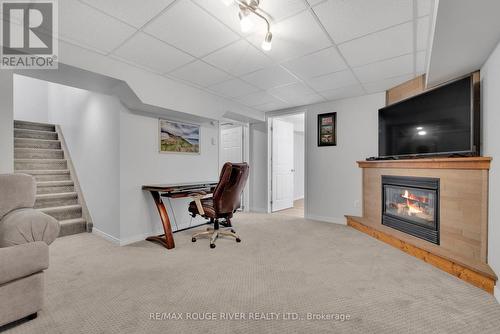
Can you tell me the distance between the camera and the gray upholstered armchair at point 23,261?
4.58ft

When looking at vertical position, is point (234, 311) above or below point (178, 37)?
below

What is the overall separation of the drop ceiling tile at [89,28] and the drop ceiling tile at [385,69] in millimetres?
2680

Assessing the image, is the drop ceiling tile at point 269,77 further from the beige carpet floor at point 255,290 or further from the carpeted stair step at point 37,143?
the carpeted stair step at point 37,143

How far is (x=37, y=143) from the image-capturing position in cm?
435

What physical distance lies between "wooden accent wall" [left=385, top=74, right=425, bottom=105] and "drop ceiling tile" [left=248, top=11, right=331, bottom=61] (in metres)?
1.77

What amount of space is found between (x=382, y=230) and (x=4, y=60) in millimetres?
4723

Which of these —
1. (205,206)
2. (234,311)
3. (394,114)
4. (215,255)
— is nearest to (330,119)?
(394,114)

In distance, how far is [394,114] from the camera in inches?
132

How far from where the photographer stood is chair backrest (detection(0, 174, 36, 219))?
1766 millimetres

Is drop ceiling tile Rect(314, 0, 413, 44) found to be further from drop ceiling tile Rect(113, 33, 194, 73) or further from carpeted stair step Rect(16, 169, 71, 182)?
carpeted stair step Rect(16, 169, 71, 182)

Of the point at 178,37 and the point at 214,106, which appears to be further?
the point at 214,106

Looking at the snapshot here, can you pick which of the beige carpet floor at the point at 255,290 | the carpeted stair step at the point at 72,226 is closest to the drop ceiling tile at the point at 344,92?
the beige carpet floor at the point at 255,290

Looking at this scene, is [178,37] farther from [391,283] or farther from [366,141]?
[366,141]

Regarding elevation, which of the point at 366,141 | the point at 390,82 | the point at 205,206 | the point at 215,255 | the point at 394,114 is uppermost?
the point at 390,82
